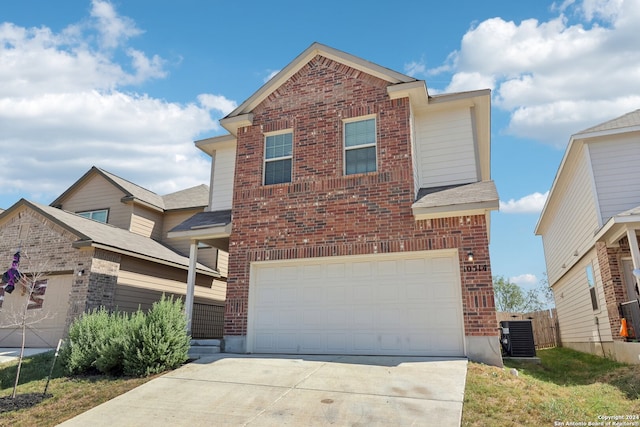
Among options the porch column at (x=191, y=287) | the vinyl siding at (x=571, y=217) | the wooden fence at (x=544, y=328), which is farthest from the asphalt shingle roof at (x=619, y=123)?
the porch column at (x=191, y=287)

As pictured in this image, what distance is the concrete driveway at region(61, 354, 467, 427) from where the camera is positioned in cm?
550

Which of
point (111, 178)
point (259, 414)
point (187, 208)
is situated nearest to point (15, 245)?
point (111, 178)

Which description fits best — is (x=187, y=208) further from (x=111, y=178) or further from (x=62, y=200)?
(x=62, y=200)

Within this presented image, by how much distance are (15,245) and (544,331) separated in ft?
70.7

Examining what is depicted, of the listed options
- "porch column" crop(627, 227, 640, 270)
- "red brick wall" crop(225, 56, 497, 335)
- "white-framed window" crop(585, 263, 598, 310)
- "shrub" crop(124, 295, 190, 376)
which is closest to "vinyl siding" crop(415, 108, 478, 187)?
"red brick wall" crop(225, 56, 497, 335)

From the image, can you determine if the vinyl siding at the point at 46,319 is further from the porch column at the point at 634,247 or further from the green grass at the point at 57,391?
the porch column at the point at 634,247

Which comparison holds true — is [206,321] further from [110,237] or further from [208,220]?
[208,220]

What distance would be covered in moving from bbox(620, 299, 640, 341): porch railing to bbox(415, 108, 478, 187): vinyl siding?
473cm

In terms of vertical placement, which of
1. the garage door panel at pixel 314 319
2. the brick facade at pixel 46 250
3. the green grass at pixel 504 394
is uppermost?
the brick facade at pixel 46 250

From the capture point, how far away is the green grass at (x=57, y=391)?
6.24 metres

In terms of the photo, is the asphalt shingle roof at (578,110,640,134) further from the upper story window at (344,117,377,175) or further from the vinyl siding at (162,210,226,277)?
the vinyl siding at (162,210,226,277)

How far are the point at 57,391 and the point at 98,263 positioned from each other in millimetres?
6696

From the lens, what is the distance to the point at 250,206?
11.5 meters

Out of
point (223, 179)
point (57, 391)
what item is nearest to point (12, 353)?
point (57, 391)
